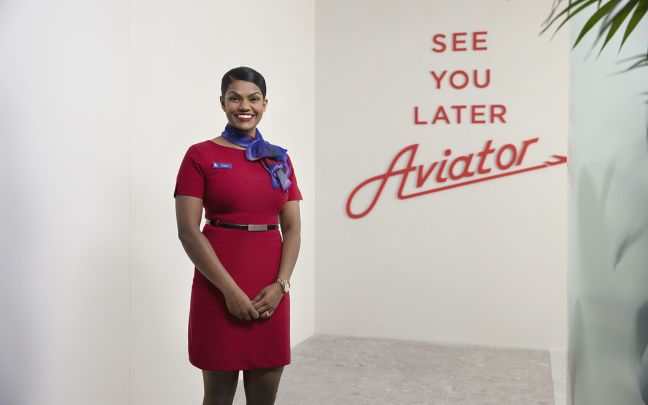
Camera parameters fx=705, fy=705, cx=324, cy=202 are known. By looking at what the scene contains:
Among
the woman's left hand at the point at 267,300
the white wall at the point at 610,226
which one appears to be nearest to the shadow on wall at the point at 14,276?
the woman's left hand at the point at 267,300

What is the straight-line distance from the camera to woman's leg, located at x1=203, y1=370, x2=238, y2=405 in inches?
89.1

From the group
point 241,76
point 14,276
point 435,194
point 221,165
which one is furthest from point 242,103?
point 435,194

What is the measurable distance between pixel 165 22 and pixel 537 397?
2739 millimetres


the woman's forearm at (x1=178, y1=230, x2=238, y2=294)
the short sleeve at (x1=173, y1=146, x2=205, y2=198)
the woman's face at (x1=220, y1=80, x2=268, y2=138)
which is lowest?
the woman's forearm at (x1=178, y1=230, x2=238, y2=294)

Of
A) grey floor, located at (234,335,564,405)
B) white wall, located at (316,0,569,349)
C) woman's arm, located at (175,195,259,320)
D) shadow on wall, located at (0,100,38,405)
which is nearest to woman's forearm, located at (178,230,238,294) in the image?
woman's arm, located at (175,195,259,320)

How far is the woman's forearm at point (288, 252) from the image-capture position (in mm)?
2295

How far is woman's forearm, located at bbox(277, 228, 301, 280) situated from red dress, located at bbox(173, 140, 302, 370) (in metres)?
0.05

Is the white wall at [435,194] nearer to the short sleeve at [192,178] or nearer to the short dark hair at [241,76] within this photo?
the short dark hair at [241,76]

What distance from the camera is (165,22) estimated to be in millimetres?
3283

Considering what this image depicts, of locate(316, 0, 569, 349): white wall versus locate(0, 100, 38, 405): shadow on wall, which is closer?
locate(0, 100, 38, 405): shadow on wall

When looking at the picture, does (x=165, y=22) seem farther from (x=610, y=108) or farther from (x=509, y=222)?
(x=509, y=222)

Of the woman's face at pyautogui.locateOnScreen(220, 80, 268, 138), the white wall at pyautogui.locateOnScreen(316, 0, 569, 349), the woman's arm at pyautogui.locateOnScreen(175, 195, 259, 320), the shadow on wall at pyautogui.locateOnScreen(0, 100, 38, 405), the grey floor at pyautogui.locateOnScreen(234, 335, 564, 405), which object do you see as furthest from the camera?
the white wall at pyautogui.locateOnScreen(316, 0, 569, 349)

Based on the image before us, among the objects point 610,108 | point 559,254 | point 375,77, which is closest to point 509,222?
point 559,254

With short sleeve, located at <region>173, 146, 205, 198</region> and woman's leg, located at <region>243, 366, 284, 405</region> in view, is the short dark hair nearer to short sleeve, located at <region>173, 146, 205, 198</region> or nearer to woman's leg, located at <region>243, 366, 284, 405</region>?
short sleeve, located at <region>173, 146, 205, 198</region>
